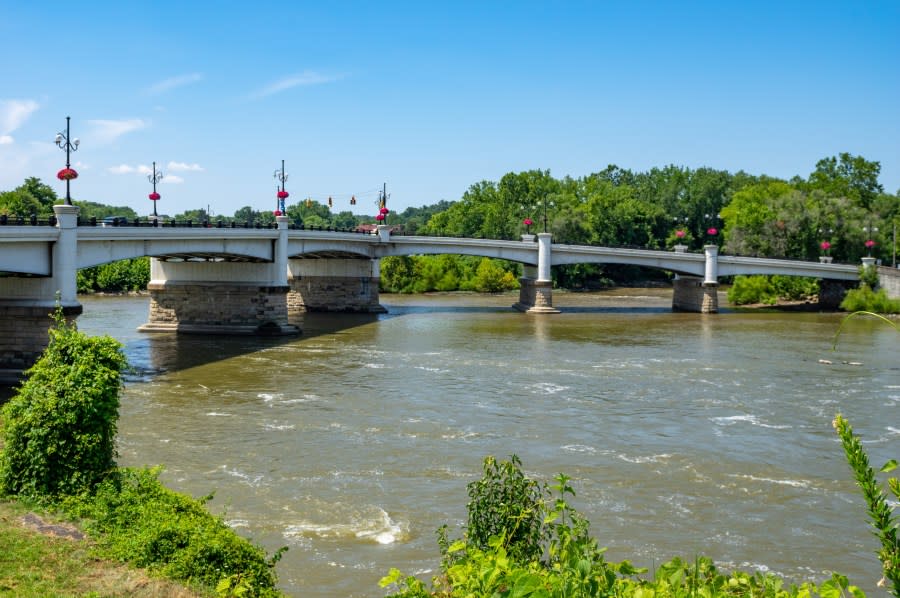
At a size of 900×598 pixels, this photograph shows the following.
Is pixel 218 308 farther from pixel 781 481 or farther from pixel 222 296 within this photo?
pixel 781 481

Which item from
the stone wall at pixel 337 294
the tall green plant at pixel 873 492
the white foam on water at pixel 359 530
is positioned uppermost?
the tall green plant at pixel 873 492

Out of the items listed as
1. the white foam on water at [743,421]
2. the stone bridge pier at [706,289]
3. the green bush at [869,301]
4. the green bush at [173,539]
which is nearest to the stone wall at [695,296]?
the stone bridge pier at [706,289]

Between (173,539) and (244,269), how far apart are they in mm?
44731

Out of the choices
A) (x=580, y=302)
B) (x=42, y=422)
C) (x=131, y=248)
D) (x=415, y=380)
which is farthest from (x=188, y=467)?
(x=580, y=302)

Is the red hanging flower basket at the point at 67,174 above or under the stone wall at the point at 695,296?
above

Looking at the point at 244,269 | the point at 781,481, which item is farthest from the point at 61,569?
the point at 244,269

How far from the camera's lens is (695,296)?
76.9 m

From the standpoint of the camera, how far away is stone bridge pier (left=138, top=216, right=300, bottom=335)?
56.7 metres

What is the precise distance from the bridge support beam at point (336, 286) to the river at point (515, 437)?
802 inches

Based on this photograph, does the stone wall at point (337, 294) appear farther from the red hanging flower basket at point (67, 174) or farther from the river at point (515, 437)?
the red hanging flower basket at point (67, 174)

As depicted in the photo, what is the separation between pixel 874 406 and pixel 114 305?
221 feet

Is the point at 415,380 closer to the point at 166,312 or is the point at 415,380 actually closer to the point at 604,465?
the point at 604,465

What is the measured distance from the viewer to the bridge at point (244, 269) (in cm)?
3603

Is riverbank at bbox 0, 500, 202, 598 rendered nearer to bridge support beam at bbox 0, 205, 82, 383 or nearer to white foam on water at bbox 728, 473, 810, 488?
white foam on water at bbox 728, 473, 810, 488
